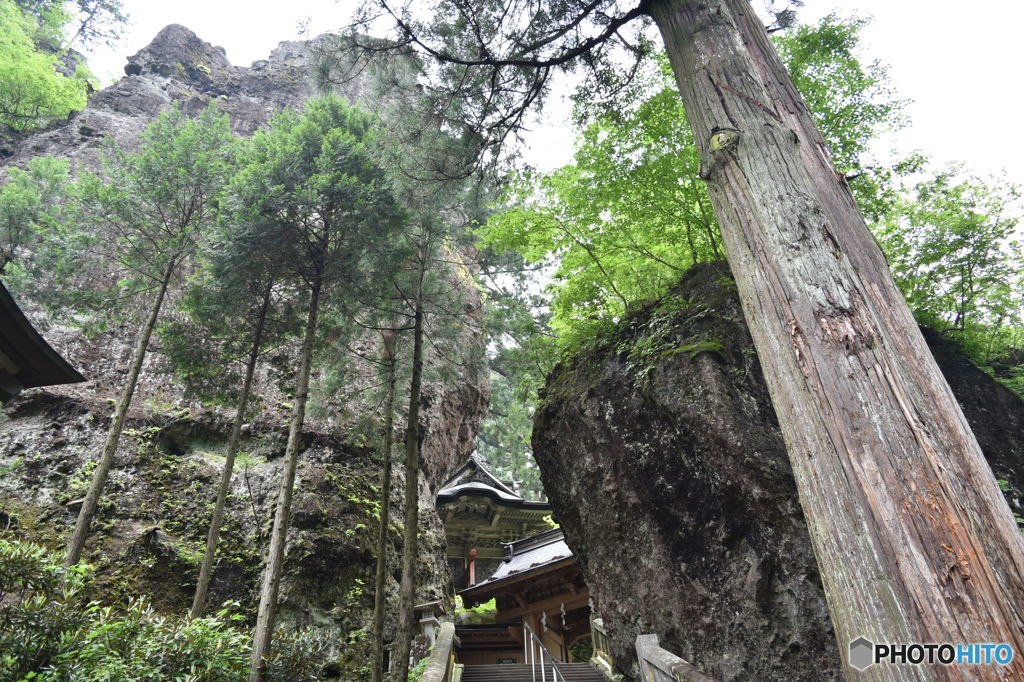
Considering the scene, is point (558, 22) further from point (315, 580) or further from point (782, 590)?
point (315, 580)

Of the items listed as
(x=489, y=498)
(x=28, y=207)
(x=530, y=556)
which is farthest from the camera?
(x=489, y=498)

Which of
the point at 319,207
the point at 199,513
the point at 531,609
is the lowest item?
the point at 531,609

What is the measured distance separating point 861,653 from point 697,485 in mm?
4545

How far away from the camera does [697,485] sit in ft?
18.0

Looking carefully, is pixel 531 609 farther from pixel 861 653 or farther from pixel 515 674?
pixel 861 653

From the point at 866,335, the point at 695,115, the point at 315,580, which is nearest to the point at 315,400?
the point at 315,580

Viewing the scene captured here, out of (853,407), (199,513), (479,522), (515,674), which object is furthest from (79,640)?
(479,522)

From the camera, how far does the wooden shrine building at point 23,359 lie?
5.53 meters

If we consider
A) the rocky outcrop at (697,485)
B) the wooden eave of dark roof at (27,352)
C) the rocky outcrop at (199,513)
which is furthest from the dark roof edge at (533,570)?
the wooden eave of dark roof at (27,352)

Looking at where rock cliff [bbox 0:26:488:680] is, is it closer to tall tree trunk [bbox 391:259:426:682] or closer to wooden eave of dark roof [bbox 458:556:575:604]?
tall tree trunk [bbox 391:259:426:682]

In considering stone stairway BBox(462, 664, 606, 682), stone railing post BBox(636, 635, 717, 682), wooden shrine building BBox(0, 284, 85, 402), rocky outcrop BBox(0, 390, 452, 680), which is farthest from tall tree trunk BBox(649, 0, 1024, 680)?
stone stairway BBox(462, 664, 606, 682)

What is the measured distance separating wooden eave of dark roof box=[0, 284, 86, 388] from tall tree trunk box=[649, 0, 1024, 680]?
7.00 metres

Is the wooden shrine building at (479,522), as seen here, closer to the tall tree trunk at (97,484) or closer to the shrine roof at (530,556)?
the shrine roof at (530,556)

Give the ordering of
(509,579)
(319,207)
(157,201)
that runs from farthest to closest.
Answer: (509,579) → (157,201) → (319,207)
